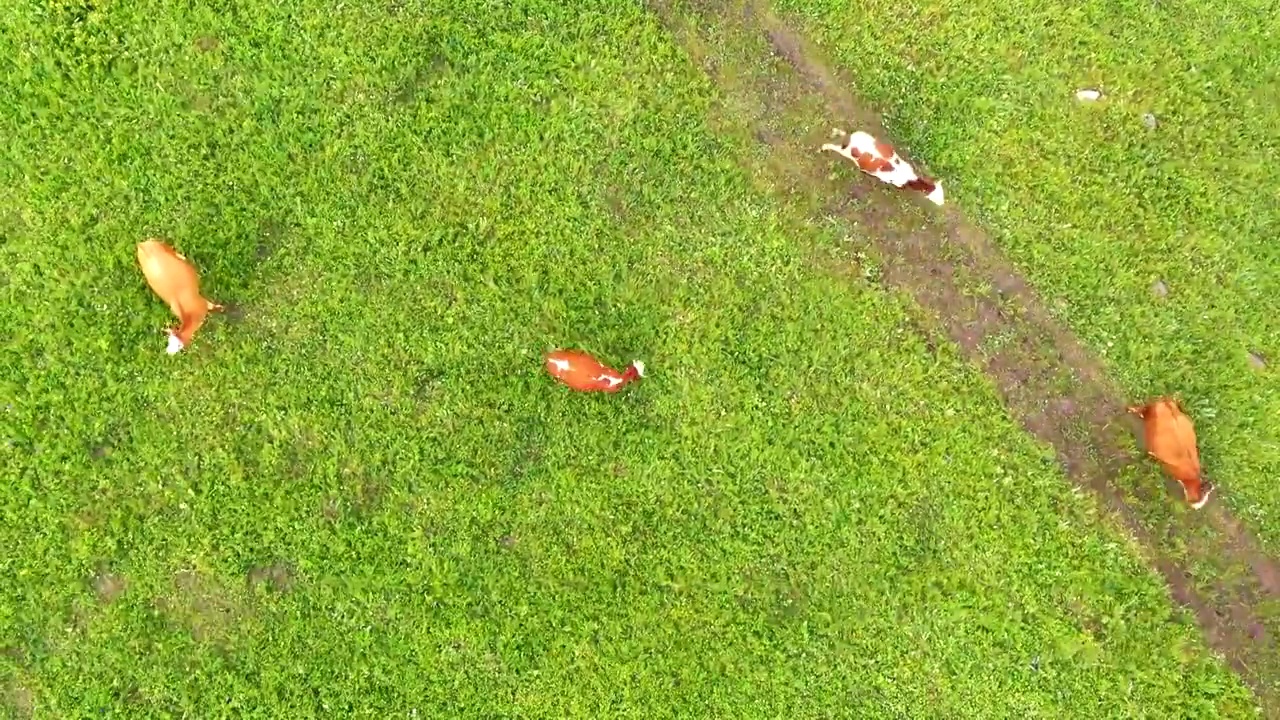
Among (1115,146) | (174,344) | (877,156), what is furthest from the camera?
(1115,146)

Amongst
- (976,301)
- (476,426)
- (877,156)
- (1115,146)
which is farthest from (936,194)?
(476,426)

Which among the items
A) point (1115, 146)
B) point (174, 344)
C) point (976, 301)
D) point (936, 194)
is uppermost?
point (1115, 146)

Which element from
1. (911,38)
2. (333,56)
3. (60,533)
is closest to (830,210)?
(911,38)

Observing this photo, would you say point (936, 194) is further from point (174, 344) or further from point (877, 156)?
point (174, 344)

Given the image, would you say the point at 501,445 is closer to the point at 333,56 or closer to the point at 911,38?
the point at 333,56

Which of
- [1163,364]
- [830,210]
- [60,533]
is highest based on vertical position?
[830,210]

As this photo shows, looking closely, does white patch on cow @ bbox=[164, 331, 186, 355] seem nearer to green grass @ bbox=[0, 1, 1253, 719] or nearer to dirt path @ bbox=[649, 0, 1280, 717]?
green grass @ bbox=[0, 1, 1253, 719]
